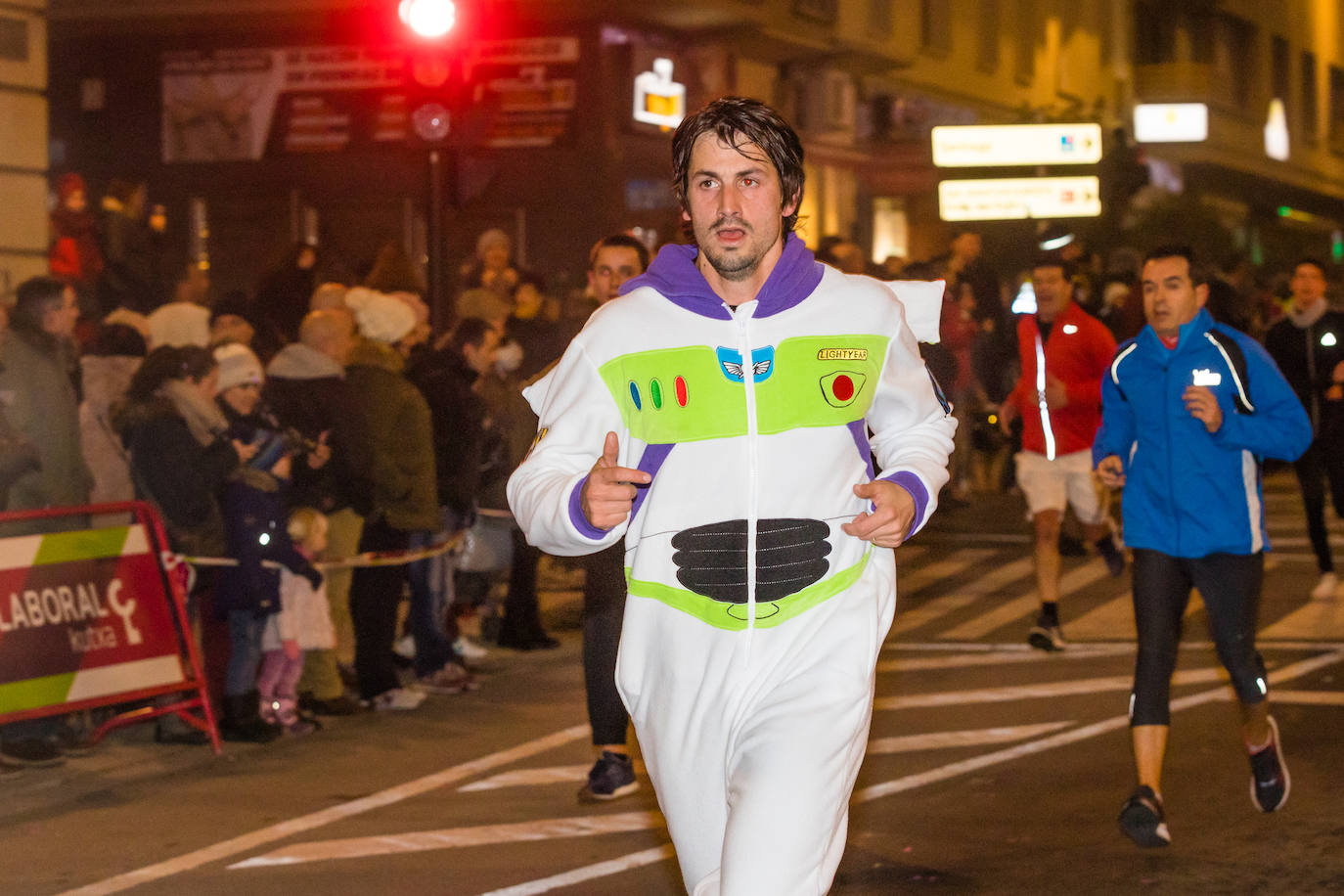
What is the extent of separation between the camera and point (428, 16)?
12930 millimetres

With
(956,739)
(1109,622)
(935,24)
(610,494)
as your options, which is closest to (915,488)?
(610,494)

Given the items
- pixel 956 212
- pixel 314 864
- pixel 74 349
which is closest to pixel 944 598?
pixel 74 349

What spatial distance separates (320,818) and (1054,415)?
5497 millimetres

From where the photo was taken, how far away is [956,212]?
26.6m

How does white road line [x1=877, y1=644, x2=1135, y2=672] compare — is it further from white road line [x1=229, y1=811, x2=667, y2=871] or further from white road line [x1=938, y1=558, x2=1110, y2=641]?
white road line [x1=229, y1=811, x2=667, y2=871]

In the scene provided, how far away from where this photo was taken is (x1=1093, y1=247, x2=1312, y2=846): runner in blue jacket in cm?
709

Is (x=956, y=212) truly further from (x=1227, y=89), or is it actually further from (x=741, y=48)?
(x=1227, y=89)

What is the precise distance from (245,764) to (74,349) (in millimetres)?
3044

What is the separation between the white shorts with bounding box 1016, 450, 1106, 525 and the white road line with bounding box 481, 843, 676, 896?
16.8 feet

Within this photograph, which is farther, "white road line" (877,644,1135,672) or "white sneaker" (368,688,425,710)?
"white road line" (877,644,1135,672)

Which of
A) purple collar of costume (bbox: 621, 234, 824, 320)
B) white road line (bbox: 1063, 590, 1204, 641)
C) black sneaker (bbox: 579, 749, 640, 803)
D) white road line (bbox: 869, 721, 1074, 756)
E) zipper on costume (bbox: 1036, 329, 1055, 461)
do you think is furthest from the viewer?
white road line (bbox: 1063, 590, 1204, 641)

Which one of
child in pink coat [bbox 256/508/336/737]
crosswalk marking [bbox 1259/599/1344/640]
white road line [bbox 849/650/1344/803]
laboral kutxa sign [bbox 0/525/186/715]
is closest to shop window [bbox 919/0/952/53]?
crosswalk marking [bbox 1259/599/1344/640]

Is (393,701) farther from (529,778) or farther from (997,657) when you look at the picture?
(997,657)

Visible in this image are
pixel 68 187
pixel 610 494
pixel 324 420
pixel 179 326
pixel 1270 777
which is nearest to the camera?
pixel 610 494
